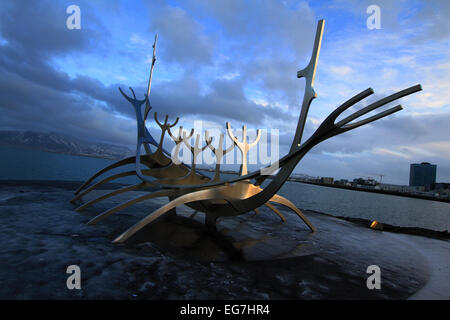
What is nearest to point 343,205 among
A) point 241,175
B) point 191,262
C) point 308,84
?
point 241,175

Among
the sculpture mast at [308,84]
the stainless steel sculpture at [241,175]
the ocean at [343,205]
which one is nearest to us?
the stainless steel sculpture at [241,175]

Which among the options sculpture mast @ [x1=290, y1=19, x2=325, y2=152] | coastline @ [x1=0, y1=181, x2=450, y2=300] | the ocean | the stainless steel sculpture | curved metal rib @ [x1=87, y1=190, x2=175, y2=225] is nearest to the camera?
coastline @ [x1=0, y1=181, x2=450, y2=300]

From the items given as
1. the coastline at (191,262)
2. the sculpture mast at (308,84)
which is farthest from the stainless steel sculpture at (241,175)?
the coastline at (191,262)

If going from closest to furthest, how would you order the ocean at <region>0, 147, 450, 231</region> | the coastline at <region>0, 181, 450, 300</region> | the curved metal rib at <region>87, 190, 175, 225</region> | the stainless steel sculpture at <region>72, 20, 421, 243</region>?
the coastline at <region>0, 181, 450, 300</region>
the stainless steel sculpture at <region>72, 20, 421, 243</region>
the curved metal rib at <region>87, 190, 175, 225</region>
the ocean at <region>0, 147, 450, 231</region>

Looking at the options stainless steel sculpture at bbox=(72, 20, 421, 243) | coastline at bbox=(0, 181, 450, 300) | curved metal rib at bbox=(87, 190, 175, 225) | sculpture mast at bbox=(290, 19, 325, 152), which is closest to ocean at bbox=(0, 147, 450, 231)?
coastline at bbox=(0, 181, 450, 300)

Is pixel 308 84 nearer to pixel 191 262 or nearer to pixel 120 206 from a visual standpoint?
pixel 191 262

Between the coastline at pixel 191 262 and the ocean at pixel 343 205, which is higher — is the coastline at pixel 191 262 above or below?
above

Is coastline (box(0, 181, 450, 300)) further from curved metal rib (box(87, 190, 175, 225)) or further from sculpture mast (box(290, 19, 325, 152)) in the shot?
sculpture mast (box(290, 19, 325, 152))

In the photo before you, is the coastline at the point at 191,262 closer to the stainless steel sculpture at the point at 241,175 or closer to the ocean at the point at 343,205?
the stainless steel sculpture at the point at 241,175

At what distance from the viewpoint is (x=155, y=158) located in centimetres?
1423

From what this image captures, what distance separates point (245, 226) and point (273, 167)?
19.5ft

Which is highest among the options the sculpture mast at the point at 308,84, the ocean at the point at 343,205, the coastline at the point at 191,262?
the sculpture mast at the point at 308,84
